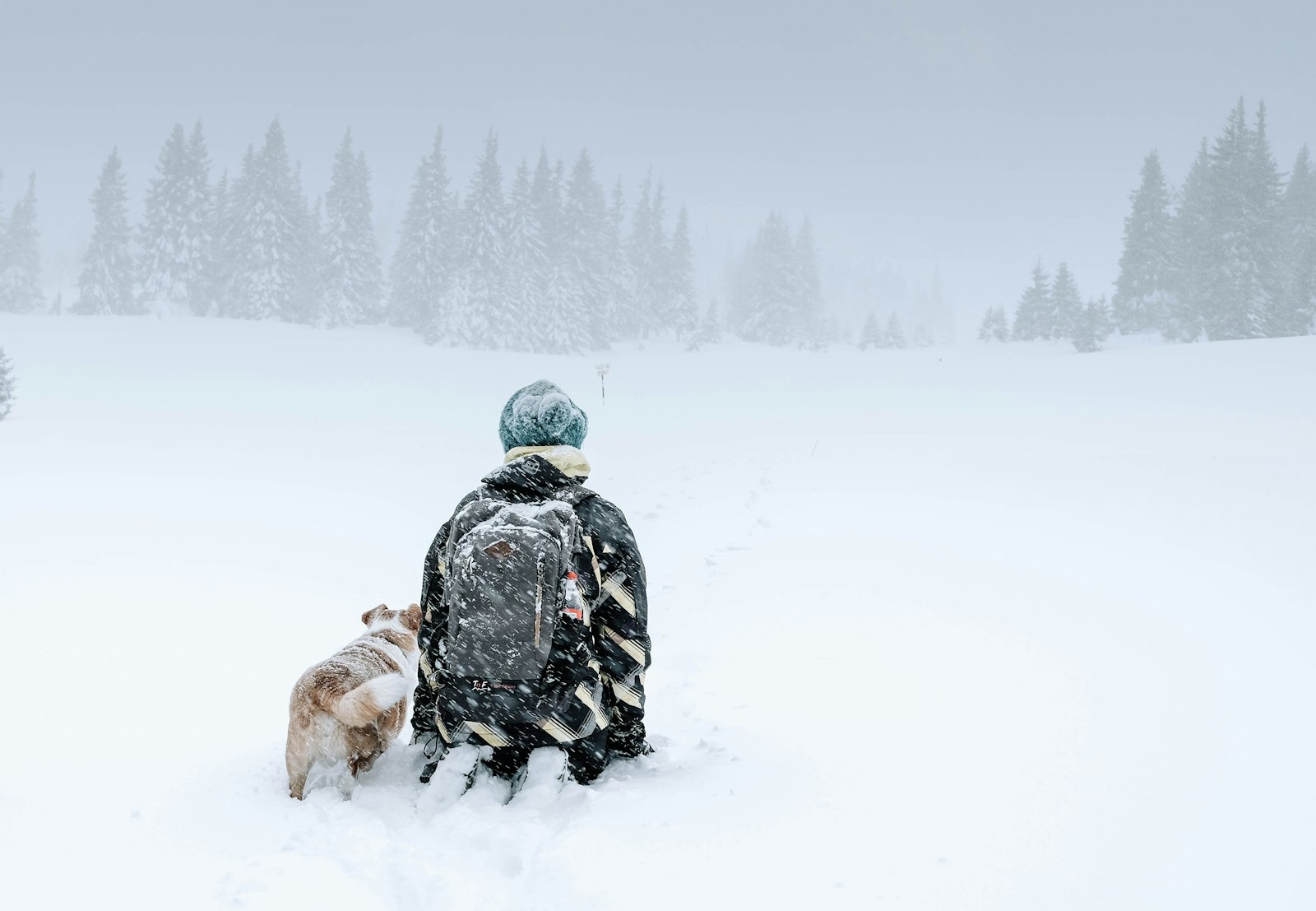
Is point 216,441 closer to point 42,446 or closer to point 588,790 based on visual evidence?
point 42,446

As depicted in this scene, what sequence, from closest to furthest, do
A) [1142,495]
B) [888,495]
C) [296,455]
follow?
1. [1142,495]
2. [888,495]
3. [296,455]

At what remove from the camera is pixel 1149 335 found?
3962 centimetres

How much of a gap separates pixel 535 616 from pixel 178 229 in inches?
2038

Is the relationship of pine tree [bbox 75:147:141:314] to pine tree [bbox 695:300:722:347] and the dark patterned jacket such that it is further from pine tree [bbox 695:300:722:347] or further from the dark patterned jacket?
the dark patterned jacket

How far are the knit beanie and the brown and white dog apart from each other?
1.11 meters

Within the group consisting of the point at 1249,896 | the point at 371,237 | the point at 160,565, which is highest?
the point at 371,237

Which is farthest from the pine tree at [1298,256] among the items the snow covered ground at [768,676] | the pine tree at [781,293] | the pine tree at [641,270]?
the pine tree at [641,270]

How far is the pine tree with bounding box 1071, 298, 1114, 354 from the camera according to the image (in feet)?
117

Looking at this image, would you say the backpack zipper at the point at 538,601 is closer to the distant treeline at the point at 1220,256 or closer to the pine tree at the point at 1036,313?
the distant treeline at the point at 1220,256

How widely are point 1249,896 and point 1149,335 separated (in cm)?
4424

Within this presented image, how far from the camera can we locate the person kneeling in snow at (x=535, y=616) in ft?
9.85

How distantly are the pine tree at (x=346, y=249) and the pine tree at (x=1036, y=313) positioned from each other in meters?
39.0

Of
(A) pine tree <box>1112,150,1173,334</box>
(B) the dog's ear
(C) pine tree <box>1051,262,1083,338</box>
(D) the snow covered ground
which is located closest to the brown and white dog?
(D) the snow covered ground

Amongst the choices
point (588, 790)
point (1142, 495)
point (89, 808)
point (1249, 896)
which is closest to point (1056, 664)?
point (1249, 896)
